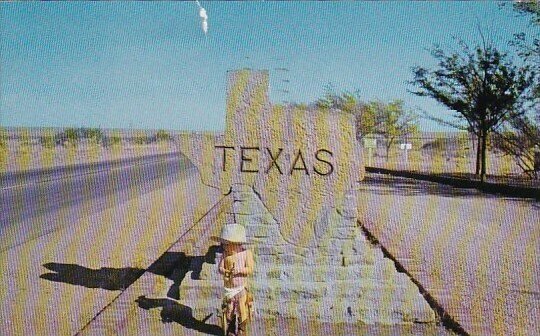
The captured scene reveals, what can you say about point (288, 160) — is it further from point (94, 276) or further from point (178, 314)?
point (94, 276)

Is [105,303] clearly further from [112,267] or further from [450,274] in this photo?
[450,274]

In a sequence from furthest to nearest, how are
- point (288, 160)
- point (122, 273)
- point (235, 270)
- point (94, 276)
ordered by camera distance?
1. point (122, 273)
2. point (94, 276)
3. point (288, 160)
4. point (235, 270)

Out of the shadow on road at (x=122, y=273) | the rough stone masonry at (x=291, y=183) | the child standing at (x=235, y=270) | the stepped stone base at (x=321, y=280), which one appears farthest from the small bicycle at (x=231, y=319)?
the shadow on road at (x=122, y=273)

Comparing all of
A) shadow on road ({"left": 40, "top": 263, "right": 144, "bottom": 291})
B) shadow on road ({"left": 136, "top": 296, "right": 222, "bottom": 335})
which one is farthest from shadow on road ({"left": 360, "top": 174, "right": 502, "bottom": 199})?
shadow on road ({"left": 136, "top": 296, "right": 222, "bottom": 335})

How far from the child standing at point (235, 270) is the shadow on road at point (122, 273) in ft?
3.80

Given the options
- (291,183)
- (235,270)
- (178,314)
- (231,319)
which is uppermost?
(291,183)

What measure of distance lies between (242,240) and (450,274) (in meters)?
3.35

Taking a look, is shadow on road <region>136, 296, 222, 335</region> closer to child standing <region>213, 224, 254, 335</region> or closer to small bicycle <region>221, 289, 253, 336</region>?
small bicycle <region>221, 289, 253, 336</region>

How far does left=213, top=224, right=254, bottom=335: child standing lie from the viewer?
4.60 metres

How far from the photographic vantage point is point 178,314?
17.3ft

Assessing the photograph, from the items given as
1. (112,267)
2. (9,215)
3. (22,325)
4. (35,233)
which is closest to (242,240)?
(22,325)

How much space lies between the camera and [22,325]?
5004 millimetres

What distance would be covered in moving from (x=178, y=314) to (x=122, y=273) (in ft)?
6.41

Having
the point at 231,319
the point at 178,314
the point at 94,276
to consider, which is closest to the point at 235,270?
the point at 231,319
